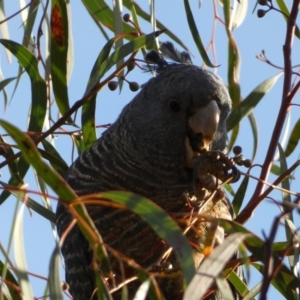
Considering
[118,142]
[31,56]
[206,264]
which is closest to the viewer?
[206,264]

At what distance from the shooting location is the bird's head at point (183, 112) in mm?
2635

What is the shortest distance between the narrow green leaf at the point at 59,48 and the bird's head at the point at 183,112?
0.47 metres

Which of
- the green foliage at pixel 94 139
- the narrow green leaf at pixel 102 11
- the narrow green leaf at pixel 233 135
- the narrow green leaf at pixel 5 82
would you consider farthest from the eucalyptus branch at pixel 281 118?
the narrow green leaf at pixel 5 82

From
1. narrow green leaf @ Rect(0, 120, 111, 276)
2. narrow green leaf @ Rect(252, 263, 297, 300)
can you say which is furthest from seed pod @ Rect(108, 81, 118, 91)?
narrow green leaf @ Rect(0, 120, 111, 276)

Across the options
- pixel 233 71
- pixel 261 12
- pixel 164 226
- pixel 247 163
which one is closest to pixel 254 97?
pixel 233 71

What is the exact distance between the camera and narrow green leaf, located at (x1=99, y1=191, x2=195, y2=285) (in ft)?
4.73

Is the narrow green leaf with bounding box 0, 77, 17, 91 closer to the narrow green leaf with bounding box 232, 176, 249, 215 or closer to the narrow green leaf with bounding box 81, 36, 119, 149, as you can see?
the narrow green leaf with bounding box 81, 36, 119, 149

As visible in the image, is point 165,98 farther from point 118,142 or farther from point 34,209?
point 34,209

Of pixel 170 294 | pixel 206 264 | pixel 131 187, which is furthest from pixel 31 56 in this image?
pixel 206 264

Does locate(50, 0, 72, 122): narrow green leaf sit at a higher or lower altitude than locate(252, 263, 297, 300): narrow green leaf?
higher

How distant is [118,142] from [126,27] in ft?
1.55

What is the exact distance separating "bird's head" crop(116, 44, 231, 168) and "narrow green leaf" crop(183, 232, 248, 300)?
1.08 m

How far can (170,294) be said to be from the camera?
2615 millimetres

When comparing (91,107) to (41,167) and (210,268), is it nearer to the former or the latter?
(41,167)
